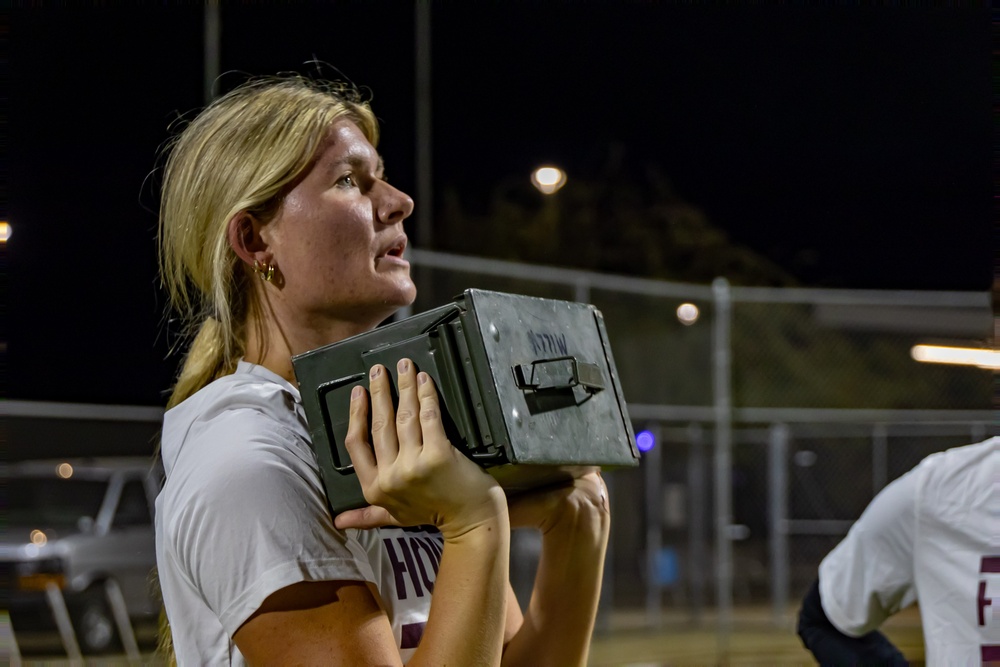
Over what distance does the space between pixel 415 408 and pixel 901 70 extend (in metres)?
58.8

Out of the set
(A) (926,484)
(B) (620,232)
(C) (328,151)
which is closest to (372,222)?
(C) (328,151)

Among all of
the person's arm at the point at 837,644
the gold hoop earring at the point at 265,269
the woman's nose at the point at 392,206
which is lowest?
the person's arm at the point at 837,644

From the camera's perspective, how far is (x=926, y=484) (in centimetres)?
302

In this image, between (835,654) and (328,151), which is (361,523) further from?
(835,654)

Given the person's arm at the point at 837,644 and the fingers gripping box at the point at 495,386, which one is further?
the person's arm at the point at 837,644

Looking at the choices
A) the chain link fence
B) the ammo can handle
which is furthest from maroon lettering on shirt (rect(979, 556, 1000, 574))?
the chain link fence

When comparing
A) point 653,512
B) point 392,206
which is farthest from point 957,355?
point 392,206

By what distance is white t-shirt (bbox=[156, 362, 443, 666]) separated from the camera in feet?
5.17

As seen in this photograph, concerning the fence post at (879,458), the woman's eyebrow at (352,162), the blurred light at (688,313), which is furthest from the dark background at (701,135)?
the woman's eyebrow at (352,162)

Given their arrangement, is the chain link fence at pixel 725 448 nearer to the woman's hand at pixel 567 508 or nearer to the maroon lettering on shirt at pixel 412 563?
the woman's hand at pixel 567 508

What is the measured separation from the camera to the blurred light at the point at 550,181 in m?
27.1

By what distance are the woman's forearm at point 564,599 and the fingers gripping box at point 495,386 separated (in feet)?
0.89

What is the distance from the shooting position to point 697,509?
35.7 ft

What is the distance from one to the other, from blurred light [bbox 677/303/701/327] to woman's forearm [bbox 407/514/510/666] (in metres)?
9.26
